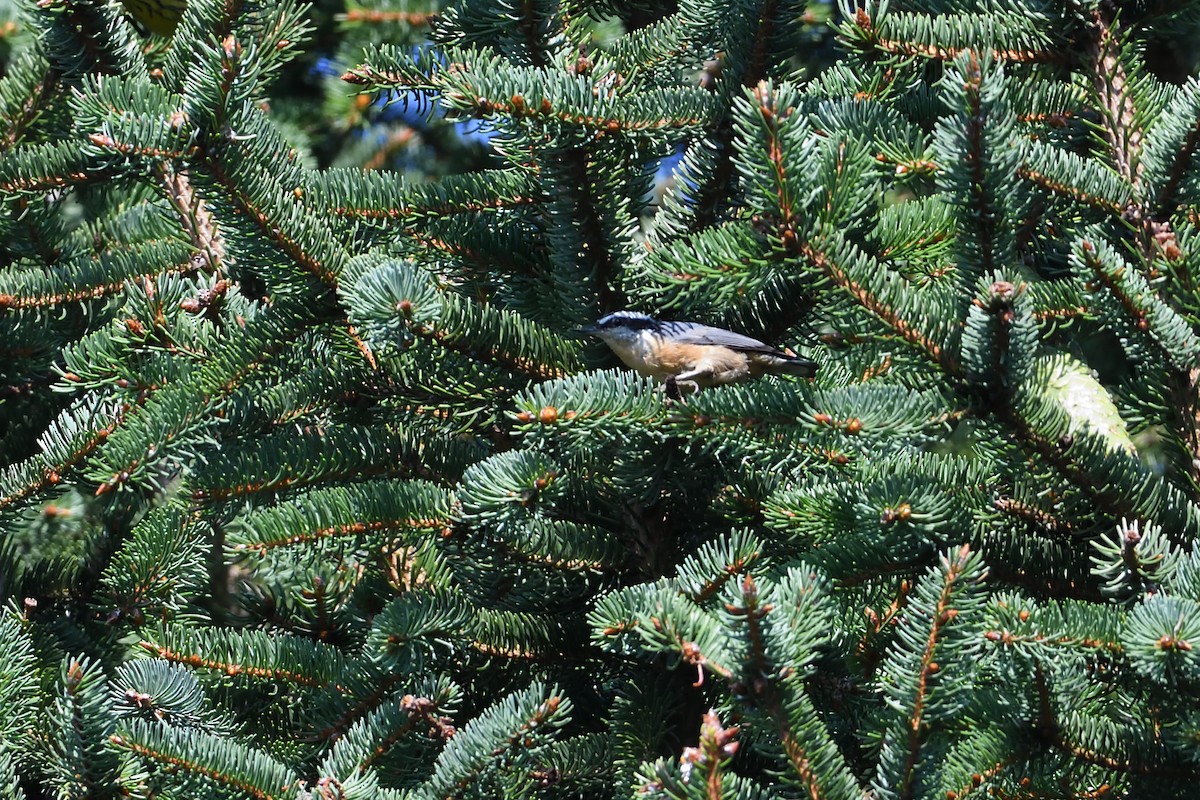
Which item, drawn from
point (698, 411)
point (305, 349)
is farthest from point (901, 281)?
point (305, 349)

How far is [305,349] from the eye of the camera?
2.34 meters

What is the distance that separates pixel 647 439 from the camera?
1982mm

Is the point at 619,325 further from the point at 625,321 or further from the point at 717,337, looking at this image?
the point at 717,337

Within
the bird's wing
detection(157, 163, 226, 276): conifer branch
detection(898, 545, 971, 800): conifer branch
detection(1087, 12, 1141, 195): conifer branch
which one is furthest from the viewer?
detection(157, 163, 226, 276): conifer branch

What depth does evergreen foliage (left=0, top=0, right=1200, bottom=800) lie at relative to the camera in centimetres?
173

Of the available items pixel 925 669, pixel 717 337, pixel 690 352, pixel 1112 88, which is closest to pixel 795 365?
pixel 717 337

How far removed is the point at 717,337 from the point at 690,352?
0.24m

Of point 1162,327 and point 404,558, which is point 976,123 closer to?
point 1162,327

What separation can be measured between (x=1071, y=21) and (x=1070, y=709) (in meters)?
1.32

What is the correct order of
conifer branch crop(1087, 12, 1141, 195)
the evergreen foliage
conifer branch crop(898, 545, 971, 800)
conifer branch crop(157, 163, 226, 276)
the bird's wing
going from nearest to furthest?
conifer branch crop(898, 545, 971, 800) < the evergreen foliage < conifer branch crop(1087, 12, 1141, 195) < the bird's wing < conifer branch crop(157, 163, 226, 276)

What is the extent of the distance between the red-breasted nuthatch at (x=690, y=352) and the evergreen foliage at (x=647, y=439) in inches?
1.9

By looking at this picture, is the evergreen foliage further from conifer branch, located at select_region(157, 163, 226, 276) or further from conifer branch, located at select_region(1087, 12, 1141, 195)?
conifer branch, located at select_region(157, 163, 226, 276)

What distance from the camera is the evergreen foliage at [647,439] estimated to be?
1.73 meters

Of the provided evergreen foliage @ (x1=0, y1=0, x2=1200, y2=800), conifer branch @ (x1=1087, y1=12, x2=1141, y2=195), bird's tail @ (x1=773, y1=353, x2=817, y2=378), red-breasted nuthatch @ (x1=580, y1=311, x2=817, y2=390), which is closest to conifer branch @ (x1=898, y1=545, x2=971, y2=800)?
evergreen foliage @ (x1=0, y1=0, x2=1200, y2=800)
